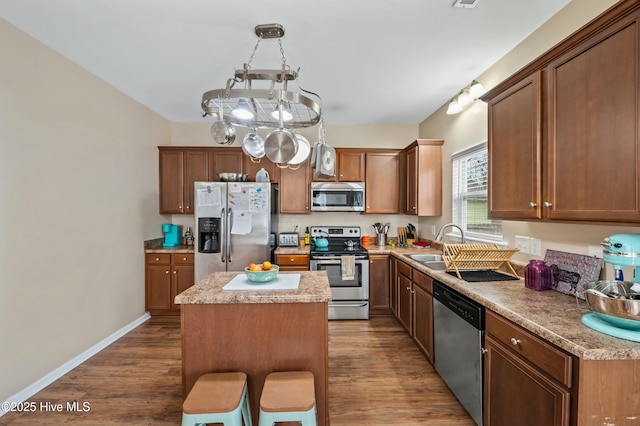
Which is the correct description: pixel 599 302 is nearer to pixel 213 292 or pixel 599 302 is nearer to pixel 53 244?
pixel 213 292

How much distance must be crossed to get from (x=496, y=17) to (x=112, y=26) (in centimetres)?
276

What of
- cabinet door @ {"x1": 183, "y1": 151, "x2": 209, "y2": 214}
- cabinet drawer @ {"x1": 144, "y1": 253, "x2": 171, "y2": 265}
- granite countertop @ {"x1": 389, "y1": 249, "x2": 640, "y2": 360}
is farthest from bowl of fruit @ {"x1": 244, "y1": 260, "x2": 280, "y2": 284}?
cabinet door @ {"x1": 183, "y1": 151, "x2": 209, "y2": 214}

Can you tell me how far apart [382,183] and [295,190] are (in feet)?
4.15

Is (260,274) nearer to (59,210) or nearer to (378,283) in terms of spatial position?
(59,210)

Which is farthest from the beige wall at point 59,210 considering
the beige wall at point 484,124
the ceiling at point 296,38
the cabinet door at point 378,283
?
the beige wall at point 484,124

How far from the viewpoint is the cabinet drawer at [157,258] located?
3631 millimetres

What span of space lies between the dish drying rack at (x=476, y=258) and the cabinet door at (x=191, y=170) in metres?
3.29

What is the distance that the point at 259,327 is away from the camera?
169cm

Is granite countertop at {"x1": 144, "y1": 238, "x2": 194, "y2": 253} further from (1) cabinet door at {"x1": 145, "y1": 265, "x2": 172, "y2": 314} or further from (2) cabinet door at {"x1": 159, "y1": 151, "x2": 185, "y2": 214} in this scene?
(2) cabinet door at {"x1": 159, "y1": 151, "x2": 185, "y2": 214}

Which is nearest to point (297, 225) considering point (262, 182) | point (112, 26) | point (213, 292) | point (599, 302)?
point (262, 182)

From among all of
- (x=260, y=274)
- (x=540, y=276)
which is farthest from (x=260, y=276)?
(x=540, y=276)

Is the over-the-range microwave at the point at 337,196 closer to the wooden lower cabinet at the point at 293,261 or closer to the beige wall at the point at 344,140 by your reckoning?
the beige wall at the point at 344,140

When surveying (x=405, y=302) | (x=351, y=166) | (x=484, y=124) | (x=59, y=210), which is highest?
(x=484, y=124)

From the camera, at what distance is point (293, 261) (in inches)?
140
